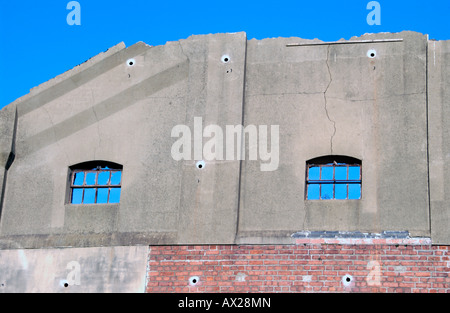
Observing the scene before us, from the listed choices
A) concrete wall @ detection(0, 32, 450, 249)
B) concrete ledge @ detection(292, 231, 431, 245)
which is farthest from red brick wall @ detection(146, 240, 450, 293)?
concrete wall @ detection(0, 32, 450, 249)

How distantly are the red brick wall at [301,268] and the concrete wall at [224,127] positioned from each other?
25cm

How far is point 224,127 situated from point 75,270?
3.69 meters

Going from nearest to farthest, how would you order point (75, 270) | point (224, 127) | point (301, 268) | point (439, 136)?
1. point (301, 268)
2. point (439, 136)
3. point (75, 270)
4. point (224, 127)

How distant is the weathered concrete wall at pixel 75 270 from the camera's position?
53.5 feet

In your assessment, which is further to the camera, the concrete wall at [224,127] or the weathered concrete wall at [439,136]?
the concrete wall at [224,127]

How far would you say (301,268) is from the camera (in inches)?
621

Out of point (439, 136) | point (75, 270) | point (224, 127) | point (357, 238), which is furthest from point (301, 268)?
point (75, 270)

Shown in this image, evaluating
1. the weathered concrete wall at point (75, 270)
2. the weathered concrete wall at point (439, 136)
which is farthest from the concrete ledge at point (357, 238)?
the weathered concrete wall at point (75, 270)

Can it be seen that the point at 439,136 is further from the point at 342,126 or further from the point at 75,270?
the point at 75,270

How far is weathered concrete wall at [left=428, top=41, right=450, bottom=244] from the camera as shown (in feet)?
51.3

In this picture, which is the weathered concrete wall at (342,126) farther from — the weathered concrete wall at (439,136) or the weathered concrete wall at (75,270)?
the weathered concrete wall at (75,270)

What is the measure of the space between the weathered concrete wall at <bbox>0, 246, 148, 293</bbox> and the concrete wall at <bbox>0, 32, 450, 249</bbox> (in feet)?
0.70

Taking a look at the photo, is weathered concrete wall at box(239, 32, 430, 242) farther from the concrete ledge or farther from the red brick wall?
the red brick wall
